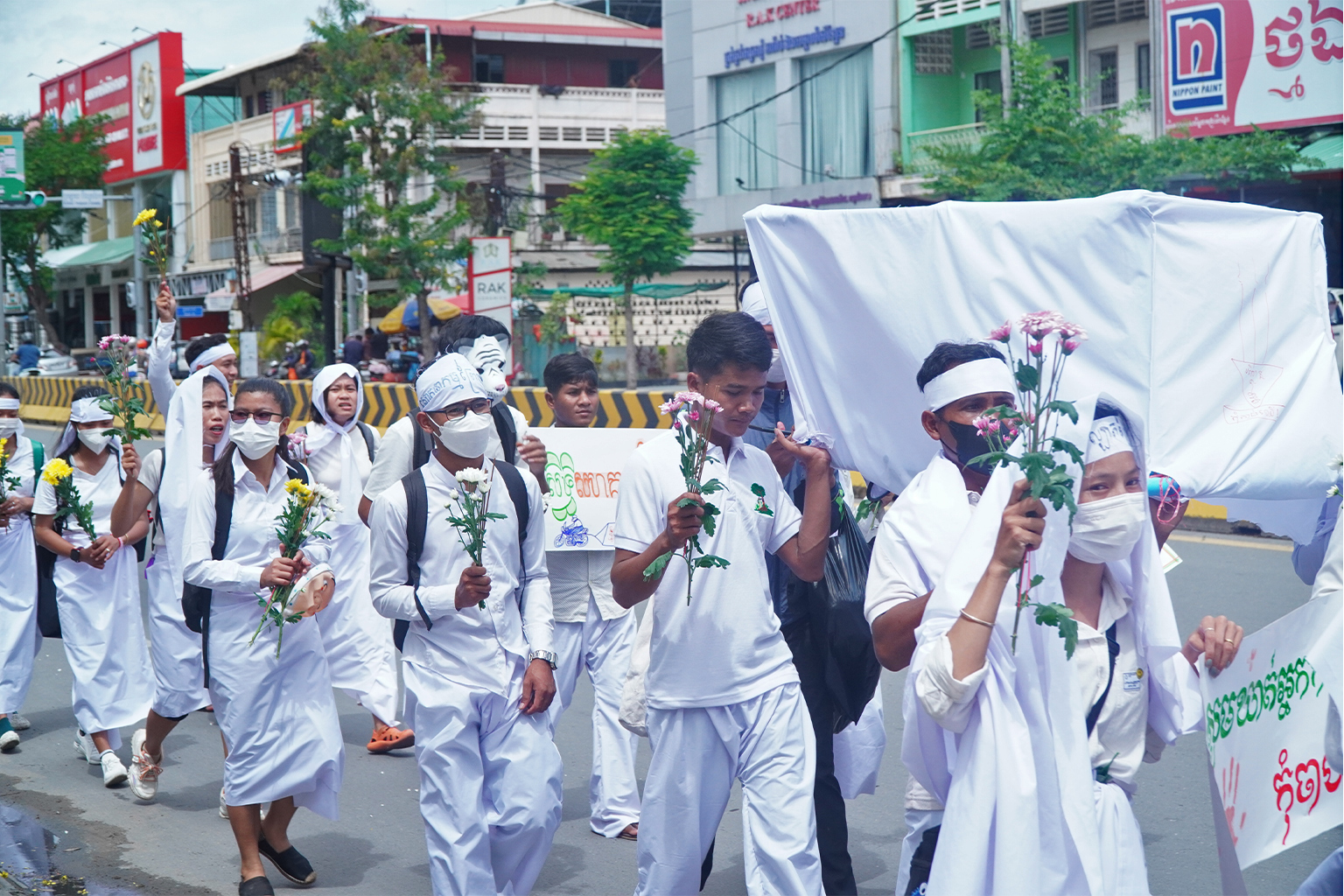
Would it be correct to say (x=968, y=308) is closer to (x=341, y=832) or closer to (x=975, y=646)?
(x=975, y=646)

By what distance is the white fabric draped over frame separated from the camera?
378cm

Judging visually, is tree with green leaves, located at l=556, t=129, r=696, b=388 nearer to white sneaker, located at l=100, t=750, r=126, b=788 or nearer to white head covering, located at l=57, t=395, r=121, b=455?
white head covering, located at l=57, t=395, r=121, b=455

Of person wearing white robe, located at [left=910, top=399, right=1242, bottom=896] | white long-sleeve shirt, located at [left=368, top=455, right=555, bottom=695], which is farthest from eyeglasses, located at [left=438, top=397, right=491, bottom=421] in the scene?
person wearing white robe, located at [left=910, top=399, right=1242, bottom=896]

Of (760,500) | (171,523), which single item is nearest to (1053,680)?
(760,500)

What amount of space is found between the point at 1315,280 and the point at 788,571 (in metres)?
1.78

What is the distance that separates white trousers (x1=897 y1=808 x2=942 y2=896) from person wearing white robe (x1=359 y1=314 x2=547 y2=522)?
2.50m

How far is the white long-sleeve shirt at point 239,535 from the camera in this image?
4961 mm

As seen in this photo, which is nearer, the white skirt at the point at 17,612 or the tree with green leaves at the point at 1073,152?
the white skirt at the point at 17,612

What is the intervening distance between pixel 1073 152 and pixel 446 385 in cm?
1765

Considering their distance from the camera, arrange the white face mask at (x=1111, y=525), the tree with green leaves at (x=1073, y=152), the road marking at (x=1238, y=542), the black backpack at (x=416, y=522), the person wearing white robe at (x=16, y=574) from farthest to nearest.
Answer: the tree with green leaves at (x=1073, y=152) → the road marking at (x=1238, y=542) → the person wearing white robe at (x=16, y=574) → the black backpack at (x=416, y=522) → the white face mask at (x=1111, y=525)

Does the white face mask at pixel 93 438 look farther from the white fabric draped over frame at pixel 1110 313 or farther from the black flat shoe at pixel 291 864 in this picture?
the white fabric draped over frame at pixel 1110 313

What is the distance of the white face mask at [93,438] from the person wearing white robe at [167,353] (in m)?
0.33

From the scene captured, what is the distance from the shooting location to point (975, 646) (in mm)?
2797

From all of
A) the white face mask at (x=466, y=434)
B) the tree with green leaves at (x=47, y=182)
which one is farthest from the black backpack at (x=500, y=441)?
the tree with green leaves at (x=47, y=182)
